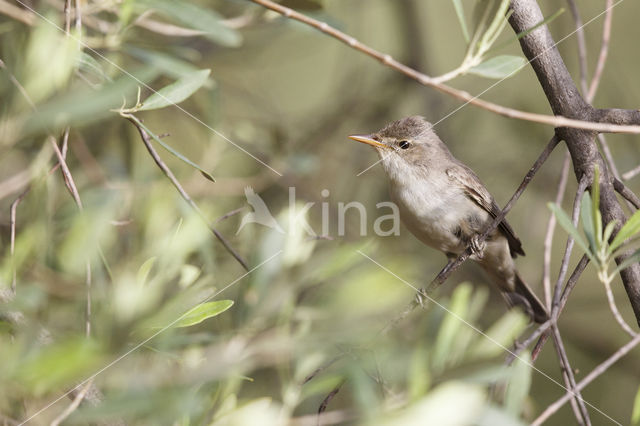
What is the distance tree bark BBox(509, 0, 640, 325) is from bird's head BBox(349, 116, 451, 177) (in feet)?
4.44

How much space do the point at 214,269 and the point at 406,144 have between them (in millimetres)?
1470

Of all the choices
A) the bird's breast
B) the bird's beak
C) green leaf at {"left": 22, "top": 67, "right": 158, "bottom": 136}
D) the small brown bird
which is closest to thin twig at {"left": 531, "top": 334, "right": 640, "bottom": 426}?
green leaf at {"left": 22, "top": 67, "right": 158, "bottom": 136}

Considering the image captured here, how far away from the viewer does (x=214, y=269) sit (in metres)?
1.51

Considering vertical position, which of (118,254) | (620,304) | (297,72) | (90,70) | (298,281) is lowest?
(620,304)

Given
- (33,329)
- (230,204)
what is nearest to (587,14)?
(230,204)

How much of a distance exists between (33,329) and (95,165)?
1.40m

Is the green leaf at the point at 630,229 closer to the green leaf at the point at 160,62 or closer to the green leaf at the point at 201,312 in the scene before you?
the green leaf at the point at 201,312

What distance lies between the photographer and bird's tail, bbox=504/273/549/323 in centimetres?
265

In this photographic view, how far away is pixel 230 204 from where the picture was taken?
2.34m

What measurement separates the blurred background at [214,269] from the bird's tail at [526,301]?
331 mm

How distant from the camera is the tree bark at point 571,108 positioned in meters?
1.32

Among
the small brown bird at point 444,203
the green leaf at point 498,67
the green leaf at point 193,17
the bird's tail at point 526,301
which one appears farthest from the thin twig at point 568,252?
the bird's tail at point 526,301

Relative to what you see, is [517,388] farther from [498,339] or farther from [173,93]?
[173,93]

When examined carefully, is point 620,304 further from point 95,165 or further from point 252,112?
point 95,165
